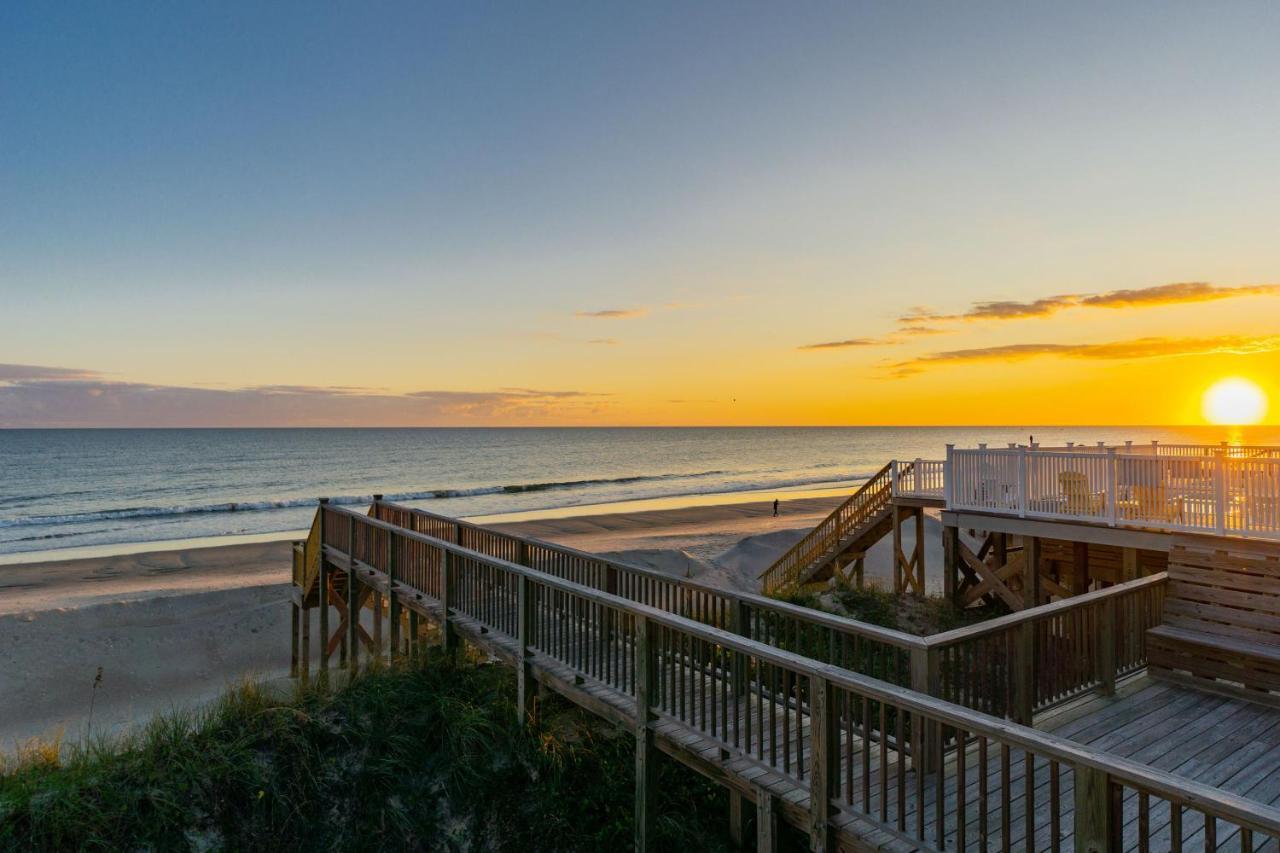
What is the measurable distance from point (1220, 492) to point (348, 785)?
11327 mm

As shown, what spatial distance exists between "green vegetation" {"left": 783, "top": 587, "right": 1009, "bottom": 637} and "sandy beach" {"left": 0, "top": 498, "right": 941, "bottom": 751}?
23.9 ft

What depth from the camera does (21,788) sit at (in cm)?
561

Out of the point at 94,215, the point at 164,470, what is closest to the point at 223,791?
the point at 94,215

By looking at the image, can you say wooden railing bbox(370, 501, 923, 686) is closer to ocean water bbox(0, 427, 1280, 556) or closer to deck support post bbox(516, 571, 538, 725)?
deck support post bbox(516, 571, 538, 725)

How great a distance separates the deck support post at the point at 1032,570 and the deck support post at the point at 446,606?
1048cm

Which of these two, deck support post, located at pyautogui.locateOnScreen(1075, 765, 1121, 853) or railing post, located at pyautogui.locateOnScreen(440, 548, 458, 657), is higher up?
deck support post, located at pyautogui.locateOnScreen(1075, 765, 1121, 853)

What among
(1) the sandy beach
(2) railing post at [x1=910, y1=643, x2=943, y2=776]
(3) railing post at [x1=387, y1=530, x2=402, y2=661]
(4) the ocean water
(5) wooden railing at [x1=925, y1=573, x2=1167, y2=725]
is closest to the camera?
(2) railing post at [x1=910, y1=643, x2=943, y2=776]

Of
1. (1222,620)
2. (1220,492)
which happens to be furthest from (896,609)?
(1222,620)

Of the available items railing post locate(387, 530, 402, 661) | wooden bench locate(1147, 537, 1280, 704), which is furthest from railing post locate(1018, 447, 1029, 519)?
railing post locate(387, 530, 402, 661)

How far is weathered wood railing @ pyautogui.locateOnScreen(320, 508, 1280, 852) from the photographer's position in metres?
3.00

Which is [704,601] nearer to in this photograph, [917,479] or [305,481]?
[917,479]

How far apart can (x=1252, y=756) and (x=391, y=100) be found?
2343 centimetres

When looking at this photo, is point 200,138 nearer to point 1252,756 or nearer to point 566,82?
point 566,82

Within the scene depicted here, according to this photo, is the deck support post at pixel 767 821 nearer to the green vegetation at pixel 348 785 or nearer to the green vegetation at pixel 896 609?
the green vegetation at pixel 348 785
